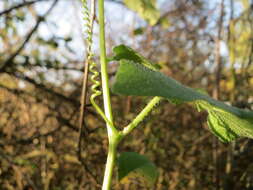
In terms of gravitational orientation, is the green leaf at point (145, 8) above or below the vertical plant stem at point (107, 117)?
above

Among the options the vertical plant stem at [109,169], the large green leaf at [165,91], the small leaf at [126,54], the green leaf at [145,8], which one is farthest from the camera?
the green leaf at [145,8]

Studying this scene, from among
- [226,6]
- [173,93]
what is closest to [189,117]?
[226,6]

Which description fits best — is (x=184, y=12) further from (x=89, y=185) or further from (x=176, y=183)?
(x=89, y=185)

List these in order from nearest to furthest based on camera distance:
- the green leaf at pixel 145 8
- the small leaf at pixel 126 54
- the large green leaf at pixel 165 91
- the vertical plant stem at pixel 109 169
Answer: the large green leaf at pixel 165 91 < the vertical plant stem at pixel 109 169 < the small leaf at pixel 126 54 < the green leaf at pixel 145 8

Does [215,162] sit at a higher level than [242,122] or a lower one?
lower

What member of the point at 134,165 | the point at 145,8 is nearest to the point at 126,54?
the point at 134,165

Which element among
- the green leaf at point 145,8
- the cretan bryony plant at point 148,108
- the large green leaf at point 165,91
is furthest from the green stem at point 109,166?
the green leaf at point 145,8

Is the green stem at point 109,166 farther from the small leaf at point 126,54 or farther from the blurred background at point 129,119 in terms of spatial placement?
the blurred background at point 129,119

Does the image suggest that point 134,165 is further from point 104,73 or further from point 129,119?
point 129,119
